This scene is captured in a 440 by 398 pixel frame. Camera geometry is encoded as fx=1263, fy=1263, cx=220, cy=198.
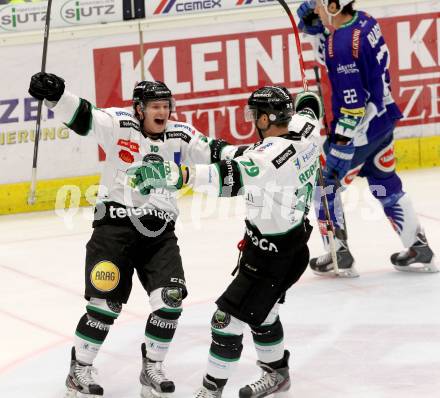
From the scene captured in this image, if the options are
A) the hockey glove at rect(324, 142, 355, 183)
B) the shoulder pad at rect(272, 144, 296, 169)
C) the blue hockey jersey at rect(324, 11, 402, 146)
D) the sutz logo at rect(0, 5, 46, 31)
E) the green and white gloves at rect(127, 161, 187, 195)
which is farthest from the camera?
the sutz logo at rect(0, 5, 46, 31)

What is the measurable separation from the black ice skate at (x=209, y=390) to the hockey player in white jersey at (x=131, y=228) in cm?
24

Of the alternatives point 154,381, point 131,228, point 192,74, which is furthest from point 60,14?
point 154,381

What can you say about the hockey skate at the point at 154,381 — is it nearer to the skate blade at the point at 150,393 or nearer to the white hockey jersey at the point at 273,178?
the skate blade at the point at 150,393

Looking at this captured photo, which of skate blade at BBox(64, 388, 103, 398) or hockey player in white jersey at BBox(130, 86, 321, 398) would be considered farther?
skate blade at BBox(64, 388, 103, 398)

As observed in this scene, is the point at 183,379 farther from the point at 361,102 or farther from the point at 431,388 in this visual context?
the point at 361,102

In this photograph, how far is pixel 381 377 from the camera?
6090 mm

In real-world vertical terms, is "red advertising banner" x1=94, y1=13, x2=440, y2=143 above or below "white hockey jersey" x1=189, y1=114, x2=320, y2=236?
above

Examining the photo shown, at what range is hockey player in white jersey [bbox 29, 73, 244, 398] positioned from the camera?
5816 mm

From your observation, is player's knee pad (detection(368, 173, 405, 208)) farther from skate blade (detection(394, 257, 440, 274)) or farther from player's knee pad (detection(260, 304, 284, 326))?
player's knee pad (detection(260, 304, 284, 326))

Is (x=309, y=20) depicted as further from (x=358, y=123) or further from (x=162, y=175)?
(x=162, y=175)

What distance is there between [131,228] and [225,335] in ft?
2.34

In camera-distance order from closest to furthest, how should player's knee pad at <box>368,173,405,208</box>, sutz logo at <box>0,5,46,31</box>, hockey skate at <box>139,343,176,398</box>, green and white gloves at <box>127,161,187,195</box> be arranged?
green and white gloves at <box>127,161,187,195</box> → hockey skate at <box>139,343,176,398</box> → player's knee pad at <box>368,173,405,208</box> → sutz logo at <box>0,5,46,31</box>

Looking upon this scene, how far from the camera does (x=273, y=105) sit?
554cm

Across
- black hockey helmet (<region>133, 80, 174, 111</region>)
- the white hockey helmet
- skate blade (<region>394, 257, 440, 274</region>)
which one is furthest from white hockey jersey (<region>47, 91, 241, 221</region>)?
skate blade (<region>394, 257, 440, 274</region>)
